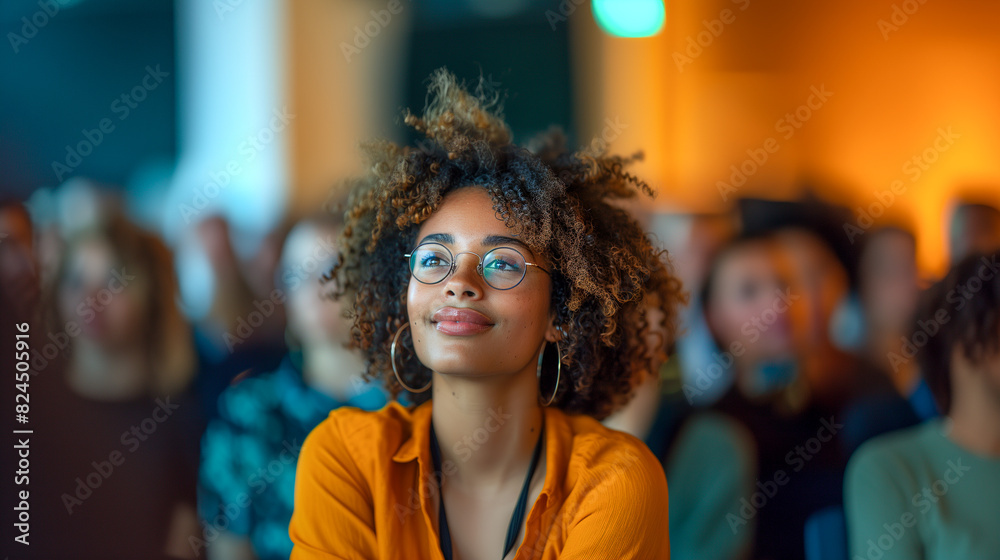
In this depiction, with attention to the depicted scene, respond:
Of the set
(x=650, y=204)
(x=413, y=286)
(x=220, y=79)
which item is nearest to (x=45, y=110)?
(x=220, y=79)

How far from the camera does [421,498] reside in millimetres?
1562

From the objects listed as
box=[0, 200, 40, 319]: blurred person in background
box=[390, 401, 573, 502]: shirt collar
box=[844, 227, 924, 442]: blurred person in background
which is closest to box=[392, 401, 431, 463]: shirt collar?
box=[390, 401, 573, 502]: shirt collar

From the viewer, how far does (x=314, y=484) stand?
155 centimetres

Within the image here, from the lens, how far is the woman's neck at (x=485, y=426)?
63.6 inches

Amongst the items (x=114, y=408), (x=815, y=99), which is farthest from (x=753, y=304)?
(x=114, y=408)

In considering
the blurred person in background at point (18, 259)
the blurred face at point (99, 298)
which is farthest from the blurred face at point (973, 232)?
the blurred person in background at point (18, 259)

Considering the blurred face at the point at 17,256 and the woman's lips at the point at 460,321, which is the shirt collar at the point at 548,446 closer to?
the woman's lips at the point at 460,321

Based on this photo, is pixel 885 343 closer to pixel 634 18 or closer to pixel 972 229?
pixel 972 229

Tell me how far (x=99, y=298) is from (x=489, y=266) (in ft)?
5.80

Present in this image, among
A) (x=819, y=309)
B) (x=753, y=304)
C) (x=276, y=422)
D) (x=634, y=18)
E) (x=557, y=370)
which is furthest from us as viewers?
(x=634, y=18)

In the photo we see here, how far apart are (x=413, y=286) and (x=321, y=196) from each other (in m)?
1.40

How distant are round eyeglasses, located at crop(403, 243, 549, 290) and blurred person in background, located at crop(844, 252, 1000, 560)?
1.47 metres

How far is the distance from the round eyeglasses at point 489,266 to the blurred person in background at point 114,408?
1.53 meters

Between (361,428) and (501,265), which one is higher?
(501,265)
